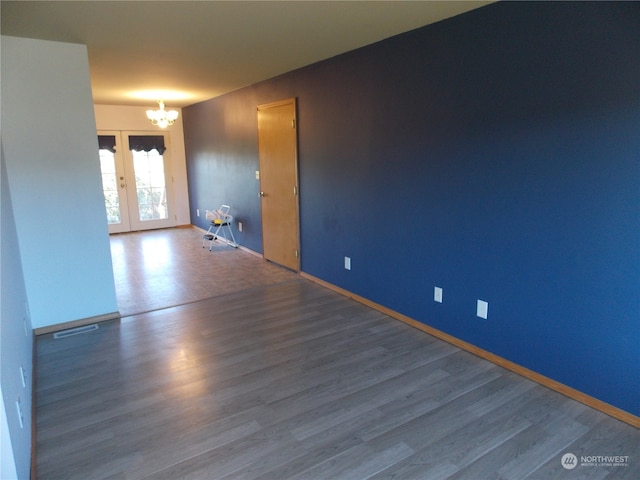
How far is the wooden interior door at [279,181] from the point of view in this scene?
486 centimetres

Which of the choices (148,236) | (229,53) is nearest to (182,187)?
(148,236)

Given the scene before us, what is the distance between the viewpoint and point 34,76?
3.22 meters

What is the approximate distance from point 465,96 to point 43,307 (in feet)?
12.6

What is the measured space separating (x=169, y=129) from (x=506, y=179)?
705 cm

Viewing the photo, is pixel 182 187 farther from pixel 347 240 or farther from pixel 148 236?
pixel 347 240

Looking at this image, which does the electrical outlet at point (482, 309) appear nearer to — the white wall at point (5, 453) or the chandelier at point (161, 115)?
the white wall at point (5, 453)

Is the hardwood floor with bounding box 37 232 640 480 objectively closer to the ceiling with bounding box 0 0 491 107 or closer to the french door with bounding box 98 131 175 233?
the ceiling with bounding box 0 0 491 107

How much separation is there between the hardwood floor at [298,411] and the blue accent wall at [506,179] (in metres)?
0.36

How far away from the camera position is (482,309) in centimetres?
296

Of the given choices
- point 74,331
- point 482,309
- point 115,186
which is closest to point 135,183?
point 115,186
